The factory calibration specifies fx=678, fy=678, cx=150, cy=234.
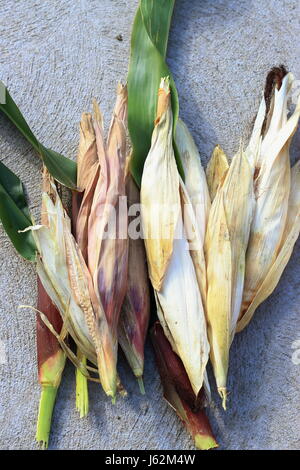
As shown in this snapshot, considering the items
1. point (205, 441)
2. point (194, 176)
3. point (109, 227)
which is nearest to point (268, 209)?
point (194, 176)

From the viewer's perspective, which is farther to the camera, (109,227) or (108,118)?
(108,118)

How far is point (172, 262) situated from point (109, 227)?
10cm

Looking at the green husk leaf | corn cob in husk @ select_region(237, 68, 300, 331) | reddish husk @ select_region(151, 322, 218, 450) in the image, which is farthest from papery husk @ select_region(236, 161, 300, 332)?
the green husk leaf

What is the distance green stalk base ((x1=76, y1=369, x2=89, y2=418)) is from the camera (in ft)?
3.10

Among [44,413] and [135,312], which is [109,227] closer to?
[135,312]

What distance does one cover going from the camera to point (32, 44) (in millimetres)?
1019

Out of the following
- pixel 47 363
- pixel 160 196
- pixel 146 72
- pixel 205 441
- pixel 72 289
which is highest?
pixel 146 72

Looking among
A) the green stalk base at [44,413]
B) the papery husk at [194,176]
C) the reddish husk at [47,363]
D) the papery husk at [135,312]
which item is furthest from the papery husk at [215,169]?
the green stalk base at [44,413]

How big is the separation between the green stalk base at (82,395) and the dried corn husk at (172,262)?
14 centimetres

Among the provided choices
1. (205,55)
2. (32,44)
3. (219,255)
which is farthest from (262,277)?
→ (32,44)

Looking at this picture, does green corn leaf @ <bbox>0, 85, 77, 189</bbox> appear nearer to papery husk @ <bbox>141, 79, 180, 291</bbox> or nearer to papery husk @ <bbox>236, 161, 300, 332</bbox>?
papery husk @ <bbox>141, 79, 180, 291</bbox>

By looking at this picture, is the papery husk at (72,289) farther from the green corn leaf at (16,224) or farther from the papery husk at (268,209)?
Result: the papery husk at (268,209)

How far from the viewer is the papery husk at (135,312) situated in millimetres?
938

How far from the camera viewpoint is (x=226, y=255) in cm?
92
